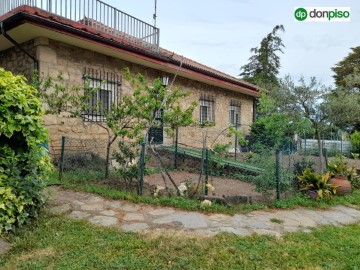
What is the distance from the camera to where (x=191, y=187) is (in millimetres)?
5422

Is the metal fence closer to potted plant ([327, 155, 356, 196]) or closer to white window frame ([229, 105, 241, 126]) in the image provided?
potted plant ([327, 155, 356, 196])

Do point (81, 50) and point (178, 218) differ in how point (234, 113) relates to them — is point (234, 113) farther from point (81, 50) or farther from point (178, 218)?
point (178, 218)

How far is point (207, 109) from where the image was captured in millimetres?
12891

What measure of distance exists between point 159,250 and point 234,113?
12022mm

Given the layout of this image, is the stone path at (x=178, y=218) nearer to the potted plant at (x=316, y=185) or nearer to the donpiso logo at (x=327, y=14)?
the potted plant at (x=316, y=185)

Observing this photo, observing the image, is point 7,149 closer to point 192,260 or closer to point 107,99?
point 192,260

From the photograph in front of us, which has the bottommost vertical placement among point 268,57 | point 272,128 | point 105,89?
point 272,128

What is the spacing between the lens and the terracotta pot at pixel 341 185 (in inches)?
256

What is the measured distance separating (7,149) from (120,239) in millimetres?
1746

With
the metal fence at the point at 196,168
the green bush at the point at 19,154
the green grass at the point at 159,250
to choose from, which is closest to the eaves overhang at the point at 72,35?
the metal fence at the point at 196,168

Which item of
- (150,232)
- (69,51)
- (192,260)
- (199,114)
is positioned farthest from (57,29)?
(199,114)

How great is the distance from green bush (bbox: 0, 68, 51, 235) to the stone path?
62 centimetres

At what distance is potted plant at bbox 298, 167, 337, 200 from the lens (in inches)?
232

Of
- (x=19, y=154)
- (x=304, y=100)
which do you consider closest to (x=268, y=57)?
(x=304, y=100)
